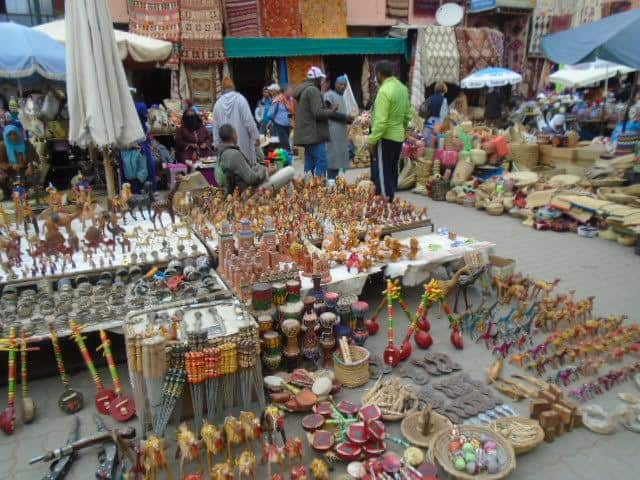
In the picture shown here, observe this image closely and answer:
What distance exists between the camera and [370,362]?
3.45 m

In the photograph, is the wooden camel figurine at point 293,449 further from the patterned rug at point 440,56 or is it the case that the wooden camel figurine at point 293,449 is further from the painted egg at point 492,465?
the patterned rug at point 440,56

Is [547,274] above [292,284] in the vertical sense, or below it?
below

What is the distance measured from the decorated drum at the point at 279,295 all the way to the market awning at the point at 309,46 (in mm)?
8925

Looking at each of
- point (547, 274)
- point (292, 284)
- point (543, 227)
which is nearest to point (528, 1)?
point (543, 227)

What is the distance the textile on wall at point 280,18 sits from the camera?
1148cm

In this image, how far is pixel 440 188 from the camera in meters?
8.05

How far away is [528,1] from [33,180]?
47.3 feet

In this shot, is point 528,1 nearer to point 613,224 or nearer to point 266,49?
point 266,49

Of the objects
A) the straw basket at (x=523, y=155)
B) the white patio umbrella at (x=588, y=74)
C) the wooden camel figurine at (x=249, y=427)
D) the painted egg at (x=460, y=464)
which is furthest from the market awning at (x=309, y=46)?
the painted egg at (x=460, y=464)

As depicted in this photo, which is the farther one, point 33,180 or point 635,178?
point 635,178

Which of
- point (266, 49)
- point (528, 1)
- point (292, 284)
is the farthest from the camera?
point (528, 1)

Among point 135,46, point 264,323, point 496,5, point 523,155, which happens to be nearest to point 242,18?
point 135,46

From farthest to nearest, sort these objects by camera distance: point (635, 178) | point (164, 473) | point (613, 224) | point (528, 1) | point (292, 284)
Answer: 1. point (528, 1)
2. point (635, 178)
3. point (613, 224)
4. point (292, 284)
5. point (164, 473)

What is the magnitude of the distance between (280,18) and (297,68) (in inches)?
45.9
